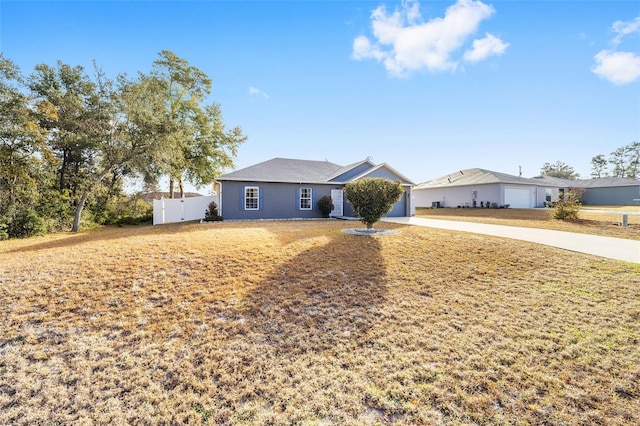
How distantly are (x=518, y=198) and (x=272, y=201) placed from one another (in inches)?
999

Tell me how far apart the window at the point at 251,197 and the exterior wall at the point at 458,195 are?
2333cm

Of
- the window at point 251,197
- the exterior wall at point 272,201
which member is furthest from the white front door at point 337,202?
the window at point 251,197

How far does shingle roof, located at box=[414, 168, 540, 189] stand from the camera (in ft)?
87.8

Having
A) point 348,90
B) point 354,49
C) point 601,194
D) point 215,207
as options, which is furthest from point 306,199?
point 601,194

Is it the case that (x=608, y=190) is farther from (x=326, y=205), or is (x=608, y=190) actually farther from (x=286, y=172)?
(x=286, y=172)

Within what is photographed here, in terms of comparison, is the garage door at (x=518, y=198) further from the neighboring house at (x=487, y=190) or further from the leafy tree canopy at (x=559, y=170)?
the leafy tree canopy at (x=559, y=170)

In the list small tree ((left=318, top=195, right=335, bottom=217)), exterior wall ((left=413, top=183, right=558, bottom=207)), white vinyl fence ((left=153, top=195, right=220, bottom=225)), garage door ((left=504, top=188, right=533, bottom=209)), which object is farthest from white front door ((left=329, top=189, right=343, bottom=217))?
garage door ((left=504, top=188, right=533, bottom=209))

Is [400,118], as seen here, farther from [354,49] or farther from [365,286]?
[365,286]

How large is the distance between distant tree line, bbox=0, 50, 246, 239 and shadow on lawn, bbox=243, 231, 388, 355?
42.1 feet

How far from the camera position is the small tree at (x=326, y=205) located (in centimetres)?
1736

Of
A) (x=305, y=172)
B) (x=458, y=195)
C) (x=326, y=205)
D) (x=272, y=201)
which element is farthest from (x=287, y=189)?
(x=458, y=195)

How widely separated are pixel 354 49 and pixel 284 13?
3.47 metres

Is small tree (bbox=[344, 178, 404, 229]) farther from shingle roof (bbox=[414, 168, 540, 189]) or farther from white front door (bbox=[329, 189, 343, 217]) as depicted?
shingle roof (bbox=[414, 168, 540, 189])

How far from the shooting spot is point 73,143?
15219mm
